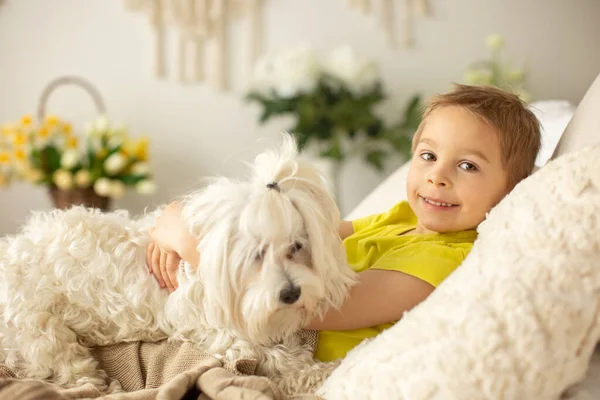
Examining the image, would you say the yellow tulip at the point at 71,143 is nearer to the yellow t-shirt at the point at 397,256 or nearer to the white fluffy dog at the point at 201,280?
the white fluffy dog at the point at 201,280

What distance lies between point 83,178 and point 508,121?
102 inches

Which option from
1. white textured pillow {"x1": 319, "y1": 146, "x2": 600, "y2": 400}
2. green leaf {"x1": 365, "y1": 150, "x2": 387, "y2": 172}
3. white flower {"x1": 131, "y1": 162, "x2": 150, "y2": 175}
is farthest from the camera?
green leaf {"x1": 365, "y1": 150, "x2": 387, "y2": 172}

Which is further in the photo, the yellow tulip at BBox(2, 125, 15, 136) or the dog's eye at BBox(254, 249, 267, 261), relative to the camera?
the yellow tulip at BBox(2, 125, 15, 136)

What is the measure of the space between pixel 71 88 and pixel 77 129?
273 mm

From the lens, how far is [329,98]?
3.83 metres

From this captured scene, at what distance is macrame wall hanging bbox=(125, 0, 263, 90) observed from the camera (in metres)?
4.08

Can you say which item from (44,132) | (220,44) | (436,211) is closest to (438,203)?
(436,211)

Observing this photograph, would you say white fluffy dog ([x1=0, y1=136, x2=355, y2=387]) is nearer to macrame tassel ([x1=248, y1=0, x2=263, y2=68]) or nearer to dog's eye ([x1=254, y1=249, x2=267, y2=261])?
dog's eye ([x1=254, y1=249, x2=267, y2=261])

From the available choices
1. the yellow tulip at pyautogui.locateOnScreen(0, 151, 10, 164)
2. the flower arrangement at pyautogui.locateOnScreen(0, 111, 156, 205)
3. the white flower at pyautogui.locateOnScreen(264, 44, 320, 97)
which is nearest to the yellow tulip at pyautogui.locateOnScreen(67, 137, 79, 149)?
the flower arrangement at pyautogui.locateOnScreen(0, 111, 156, 205)

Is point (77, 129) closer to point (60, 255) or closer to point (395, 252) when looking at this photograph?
point (60, 255)

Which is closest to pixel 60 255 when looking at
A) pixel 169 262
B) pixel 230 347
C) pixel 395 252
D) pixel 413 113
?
pixel 169 262

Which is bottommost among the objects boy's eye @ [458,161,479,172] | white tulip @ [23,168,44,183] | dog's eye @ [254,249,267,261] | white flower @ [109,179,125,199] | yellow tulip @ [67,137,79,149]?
white flower @ [109,179,125,199]

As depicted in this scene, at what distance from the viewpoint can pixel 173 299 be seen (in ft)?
4.09

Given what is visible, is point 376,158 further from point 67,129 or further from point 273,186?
point 273,186
